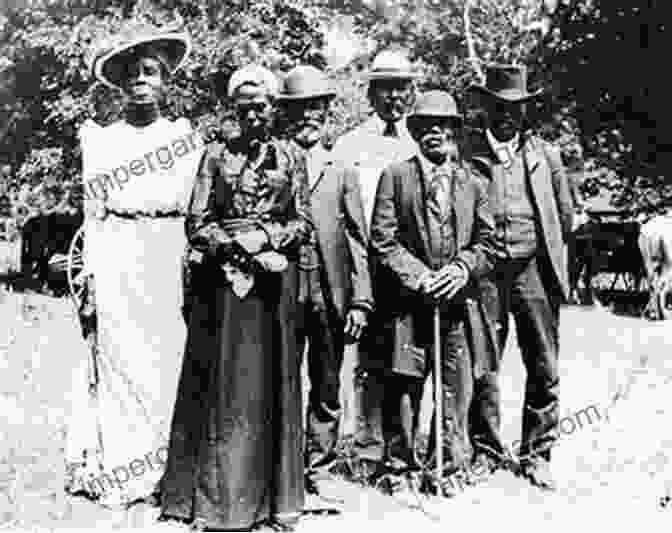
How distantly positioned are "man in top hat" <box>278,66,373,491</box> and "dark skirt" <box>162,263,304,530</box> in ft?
1.93

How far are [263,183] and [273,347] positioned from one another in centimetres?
85

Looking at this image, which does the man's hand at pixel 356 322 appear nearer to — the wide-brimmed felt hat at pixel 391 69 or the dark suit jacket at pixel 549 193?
the dark suit jacket at pixel 549 193

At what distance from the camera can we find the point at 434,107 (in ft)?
18.3

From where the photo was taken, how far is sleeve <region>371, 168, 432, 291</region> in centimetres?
560

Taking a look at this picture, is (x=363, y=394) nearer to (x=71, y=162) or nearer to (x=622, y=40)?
(x=71, y=162)

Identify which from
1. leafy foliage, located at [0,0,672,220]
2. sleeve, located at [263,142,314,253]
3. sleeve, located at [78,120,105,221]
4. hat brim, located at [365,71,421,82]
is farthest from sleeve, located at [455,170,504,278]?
leafy foliage, located at [0,0,672,220]

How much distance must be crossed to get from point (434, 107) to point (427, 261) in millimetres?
899

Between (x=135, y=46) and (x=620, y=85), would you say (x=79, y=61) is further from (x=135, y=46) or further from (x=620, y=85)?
(x=135, y=46)

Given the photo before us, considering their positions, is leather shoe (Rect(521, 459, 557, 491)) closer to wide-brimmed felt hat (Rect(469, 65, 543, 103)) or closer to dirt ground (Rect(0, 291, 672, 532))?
dirt ground (Rect(0, 291, 672, 532))

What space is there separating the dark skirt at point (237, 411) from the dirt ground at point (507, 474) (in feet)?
1.00

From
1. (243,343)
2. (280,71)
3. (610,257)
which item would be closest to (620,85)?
(610,257)

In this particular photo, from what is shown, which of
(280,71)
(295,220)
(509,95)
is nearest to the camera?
(295,220)

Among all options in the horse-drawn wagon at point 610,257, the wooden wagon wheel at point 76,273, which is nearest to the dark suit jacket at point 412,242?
the wooden wagon wheel at point 76,273

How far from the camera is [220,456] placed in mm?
4848
